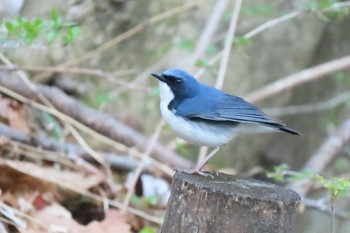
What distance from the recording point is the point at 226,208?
2.45m

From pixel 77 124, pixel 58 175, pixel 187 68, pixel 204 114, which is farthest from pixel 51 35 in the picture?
pixel 187 68

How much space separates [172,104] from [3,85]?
6.28ft

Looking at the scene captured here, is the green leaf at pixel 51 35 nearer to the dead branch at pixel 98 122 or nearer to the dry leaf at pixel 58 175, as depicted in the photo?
the dry leaf at pixel 58 175

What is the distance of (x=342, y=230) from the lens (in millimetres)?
7301

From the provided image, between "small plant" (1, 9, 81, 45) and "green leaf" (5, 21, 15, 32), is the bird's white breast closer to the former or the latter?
"small plant" (1, 9, 81, 45)

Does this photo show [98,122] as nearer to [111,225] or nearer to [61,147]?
[61,147]

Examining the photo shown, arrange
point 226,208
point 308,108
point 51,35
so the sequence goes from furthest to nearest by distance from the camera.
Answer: point 308,108, point 51,35, point 226,208

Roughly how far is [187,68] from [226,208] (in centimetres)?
317

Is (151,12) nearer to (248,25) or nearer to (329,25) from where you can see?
(248,25)

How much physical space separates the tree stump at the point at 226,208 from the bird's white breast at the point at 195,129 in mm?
445

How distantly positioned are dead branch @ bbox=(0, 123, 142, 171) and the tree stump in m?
1.94

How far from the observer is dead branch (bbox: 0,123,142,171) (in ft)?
14.2

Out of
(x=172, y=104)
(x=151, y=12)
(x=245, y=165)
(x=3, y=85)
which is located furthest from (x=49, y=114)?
(x=245, y=165)

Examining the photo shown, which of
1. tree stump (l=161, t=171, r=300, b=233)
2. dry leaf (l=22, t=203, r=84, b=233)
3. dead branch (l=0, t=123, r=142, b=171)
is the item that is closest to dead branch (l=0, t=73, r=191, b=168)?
dead branch (l=0, t=123, r=142, b=171)
